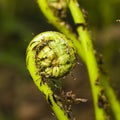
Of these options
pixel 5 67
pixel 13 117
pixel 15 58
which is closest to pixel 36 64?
pixel 15 58

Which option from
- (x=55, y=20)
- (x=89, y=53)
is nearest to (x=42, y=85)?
(x=89, y=53)

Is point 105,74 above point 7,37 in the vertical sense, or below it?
above

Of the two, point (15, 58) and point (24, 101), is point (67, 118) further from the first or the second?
point (24, 101)

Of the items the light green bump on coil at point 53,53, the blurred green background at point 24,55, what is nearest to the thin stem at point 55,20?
the light green bump on coil at point 53,53

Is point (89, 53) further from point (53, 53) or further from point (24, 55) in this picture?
point (24, 55)

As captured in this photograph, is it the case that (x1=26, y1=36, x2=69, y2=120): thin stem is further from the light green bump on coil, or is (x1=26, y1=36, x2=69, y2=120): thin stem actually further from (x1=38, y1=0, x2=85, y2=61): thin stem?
(x1=38, y1=0, x2=85, y2=61): thin stem
